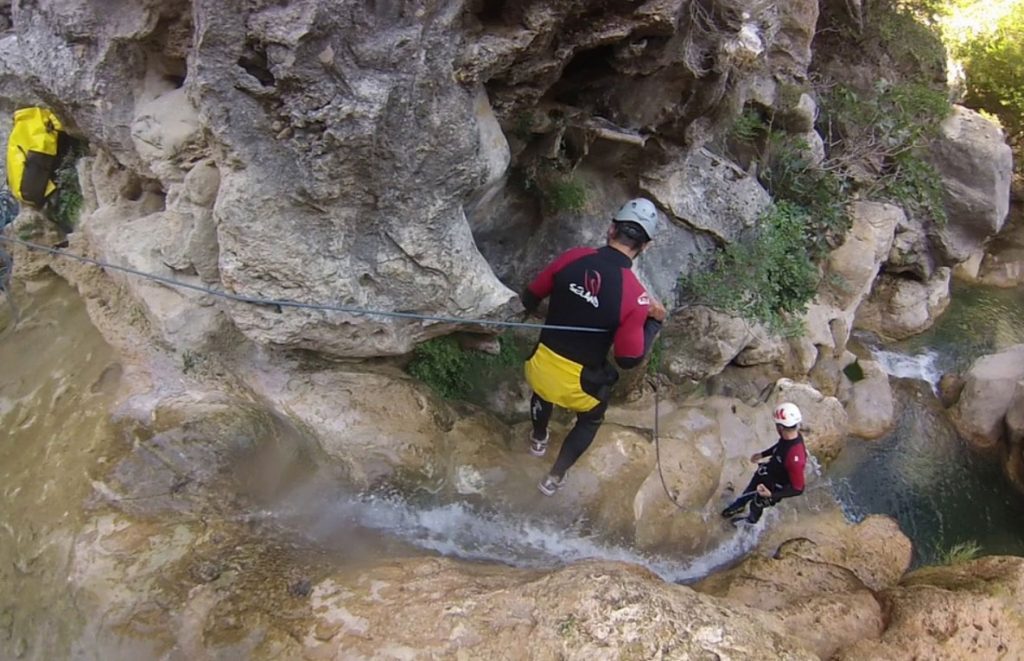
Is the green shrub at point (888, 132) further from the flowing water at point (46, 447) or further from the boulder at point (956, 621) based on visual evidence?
the flowing water at point (46, 447)

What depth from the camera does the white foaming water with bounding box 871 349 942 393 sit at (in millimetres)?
11684

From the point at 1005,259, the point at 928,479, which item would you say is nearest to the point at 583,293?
the point at 928,479

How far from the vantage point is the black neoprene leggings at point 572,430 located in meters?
5.85

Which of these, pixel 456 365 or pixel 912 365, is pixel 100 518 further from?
pixel 912 365

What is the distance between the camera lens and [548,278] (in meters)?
5.29

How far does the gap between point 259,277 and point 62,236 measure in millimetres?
3750

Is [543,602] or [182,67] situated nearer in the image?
[543,602]

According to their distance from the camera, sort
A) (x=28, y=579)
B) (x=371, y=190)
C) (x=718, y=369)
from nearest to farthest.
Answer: (x=28, y=579) → (x=371, y=190) → (x=718, y=369)

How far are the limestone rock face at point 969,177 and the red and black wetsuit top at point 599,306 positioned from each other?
10702mm

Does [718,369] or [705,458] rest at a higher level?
[718,369]

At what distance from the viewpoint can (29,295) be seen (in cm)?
677

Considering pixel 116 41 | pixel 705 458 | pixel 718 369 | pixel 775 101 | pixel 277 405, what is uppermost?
pixel 116 41

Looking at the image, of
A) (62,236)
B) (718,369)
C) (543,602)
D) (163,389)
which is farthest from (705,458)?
(62,236)

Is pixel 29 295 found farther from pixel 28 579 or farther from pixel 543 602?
pixel 543 602
